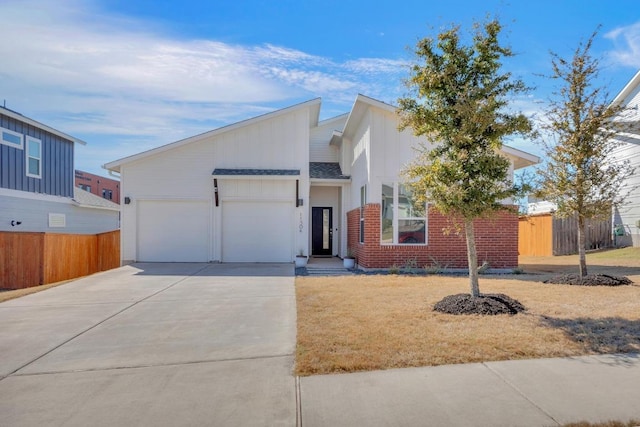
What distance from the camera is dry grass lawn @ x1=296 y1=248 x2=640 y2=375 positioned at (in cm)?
491

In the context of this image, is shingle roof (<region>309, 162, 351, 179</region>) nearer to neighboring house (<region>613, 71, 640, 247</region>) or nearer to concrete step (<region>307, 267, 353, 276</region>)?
concrete step (<region>307, 267, 353, 276</region>)

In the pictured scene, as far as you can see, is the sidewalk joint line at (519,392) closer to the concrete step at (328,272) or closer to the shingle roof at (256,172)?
the concrete step at (328,272)

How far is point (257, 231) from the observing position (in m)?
15.8

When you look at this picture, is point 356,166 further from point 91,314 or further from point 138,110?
point 91,314

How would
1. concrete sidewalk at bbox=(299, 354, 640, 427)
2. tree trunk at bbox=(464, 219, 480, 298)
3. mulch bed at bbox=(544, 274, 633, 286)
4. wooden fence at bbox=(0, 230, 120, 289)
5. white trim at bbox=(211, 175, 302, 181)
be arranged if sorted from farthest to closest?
white trim at bbox=(211, 175, 302, 181), wooden fence at bbox=(0, 230, 120, 289), mulch bed at bbox=(544, 274, 633, 286), tree trunk at bbox=(464, 219, 480, 298), concrete sidewalk at bbox=(299, 354, 640, 427)

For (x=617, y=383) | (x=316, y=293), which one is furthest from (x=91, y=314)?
(x=617, y=383)

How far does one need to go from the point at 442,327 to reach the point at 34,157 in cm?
1859

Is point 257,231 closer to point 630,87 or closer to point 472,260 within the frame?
point 472,260

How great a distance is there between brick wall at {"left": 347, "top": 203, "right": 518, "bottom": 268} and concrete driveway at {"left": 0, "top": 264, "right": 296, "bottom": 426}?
167 inches

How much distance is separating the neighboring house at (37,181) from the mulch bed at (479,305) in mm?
16487

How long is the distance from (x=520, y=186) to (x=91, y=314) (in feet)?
25.5

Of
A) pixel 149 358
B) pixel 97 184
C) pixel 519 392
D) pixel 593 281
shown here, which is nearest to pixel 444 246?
pixel 593 281

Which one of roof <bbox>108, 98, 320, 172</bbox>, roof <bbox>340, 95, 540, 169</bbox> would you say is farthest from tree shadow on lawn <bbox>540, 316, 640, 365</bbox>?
roof <bbox>108, 98, 320, 172</bbox>

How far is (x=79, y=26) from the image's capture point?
10023 mm
